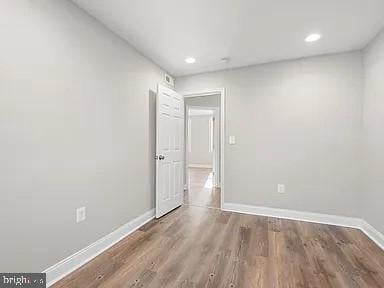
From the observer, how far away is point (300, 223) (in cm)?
282

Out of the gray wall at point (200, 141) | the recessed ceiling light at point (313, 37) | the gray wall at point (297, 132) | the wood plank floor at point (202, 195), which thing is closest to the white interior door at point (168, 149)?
the wood plank floor at point (202, 195)

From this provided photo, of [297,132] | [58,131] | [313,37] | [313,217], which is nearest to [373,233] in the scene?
[313,217]

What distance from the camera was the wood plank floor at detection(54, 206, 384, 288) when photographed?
5.33 ft

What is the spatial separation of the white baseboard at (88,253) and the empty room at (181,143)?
0.5 inches

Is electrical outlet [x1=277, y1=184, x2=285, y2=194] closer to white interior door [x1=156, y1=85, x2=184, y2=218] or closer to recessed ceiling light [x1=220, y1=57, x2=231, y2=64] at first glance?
white interior door [x1=156, y1=85, x2=184, y2=218]

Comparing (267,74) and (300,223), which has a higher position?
(267,74)

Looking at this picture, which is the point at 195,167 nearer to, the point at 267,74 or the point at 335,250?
the point at 267,74

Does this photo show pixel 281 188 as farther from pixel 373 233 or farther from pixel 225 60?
pixel 225 60

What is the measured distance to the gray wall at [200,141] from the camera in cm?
893

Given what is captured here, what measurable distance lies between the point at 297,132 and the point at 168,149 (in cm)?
205

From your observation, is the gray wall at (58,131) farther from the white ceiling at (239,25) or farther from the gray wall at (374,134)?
the gray wall at (374,134)

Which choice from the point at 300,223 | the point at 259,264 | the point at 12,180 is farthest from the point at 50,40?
the point at 300,223

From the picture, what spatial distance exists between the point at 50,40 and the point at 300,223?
12.0 feet

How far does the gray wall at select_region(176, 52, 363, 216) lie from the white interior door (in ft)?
2.82
